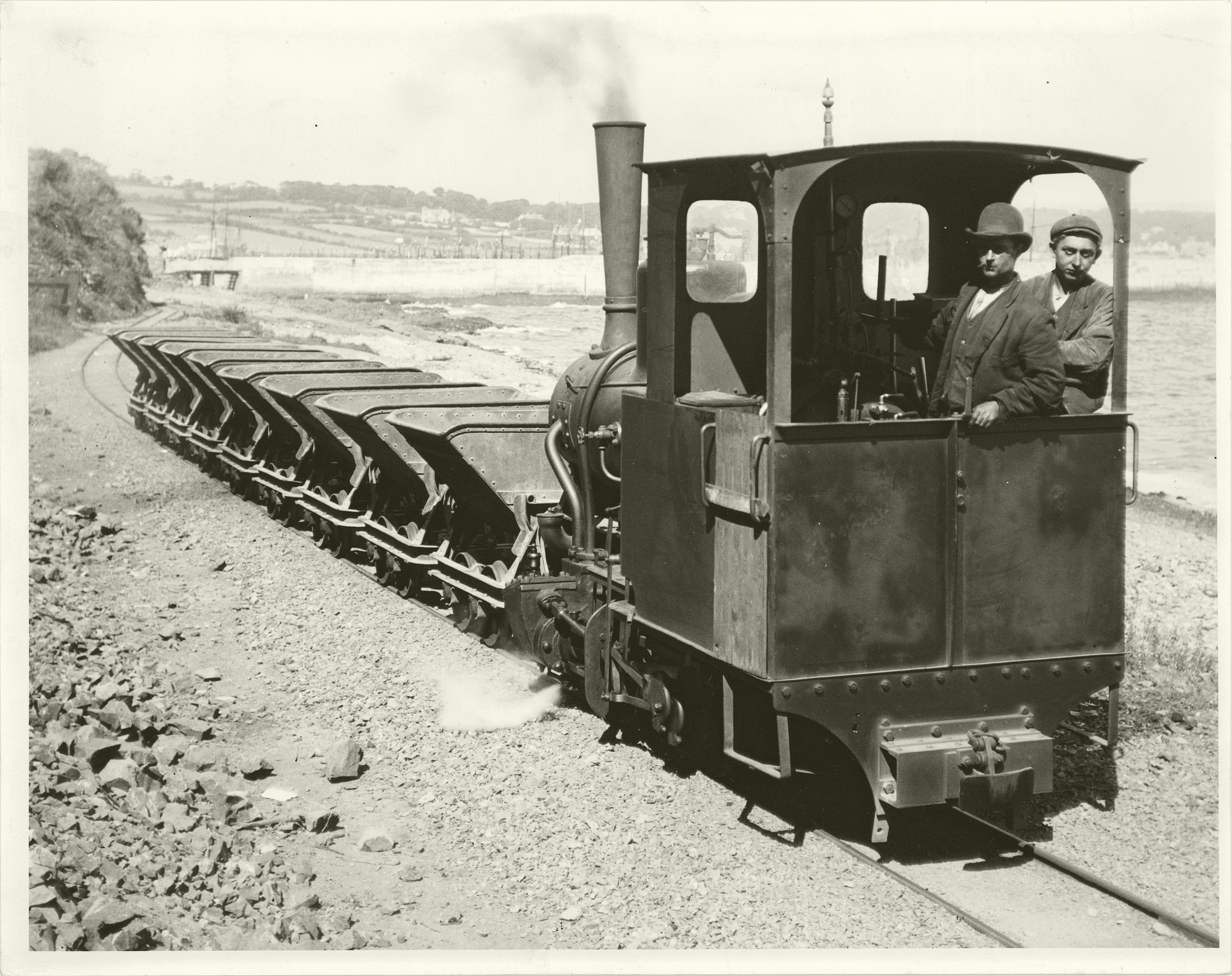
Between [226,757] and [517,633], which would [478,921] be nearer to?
[226,757]

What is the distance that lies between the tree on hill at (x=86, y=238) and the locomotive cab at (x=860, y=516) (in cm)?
4089

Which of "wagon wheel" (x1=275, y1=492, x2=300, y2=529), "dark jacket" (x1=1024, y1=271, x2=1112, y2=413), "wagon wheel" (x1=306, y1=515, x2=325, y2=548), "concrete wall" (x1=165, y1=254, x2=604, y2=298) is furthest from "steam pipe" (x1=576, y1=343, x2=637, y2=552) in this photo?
"concrete wall" (x1=165, y1=254, x2=604, y2=298)

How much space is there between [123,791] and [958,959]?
3930mm

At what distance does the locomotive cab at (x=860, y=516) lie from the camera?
5816 millimetres

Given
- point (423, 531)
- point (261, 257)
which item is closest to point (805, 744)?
point (423, 531)

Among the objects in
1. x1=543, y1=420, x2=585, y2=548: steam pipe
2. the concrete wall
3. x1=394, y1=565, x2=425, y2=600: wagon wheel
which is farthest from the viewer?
the concrete wall

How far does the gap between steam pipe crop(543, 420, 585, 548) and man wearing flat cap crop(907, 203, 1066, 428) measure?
9.06ft

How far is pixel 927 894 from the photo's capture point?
574cm

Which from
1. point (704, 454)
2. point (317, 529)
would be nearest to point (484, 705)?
point (704, 454)

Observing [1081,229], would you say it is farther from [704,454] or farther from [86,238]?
[86,238]

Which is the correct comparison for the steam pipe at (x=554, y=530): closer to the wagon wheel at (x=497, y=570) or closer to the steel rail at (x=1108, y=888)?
the wagon wheel at (x=497, y=570)

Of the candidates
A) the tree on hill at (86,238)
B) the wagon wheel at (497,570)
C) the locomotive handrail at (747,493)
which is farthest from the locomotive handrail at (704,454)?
the tree on hill at (86,238)

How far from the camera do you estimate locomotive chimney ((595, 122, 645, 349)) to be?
26.9ft

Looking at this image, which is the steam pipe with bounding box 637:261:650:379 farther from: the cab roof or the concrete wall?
the concrete wall
